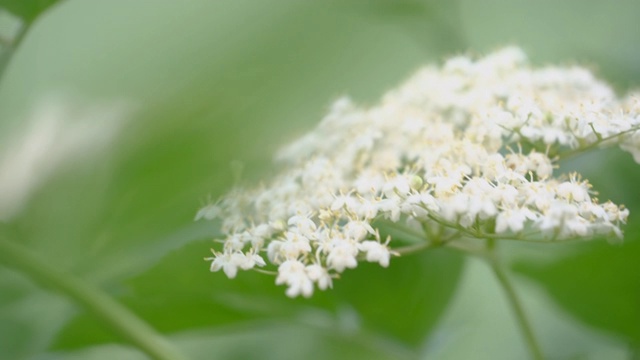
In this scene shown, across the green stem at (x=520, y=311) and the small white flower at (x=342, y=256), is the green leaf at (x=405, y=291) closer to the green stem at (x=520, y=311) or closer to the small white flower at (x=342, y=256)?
the green stem at (x=520, y=311)

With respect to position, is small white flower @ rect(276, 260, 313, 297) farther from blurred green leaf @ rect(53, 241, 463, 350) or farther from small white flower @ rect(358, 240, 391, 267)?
blurred green leaf @ rect(53, 241, 463, 350)

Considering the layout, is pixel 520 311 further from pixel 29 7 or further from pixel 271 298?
pixel 29 7

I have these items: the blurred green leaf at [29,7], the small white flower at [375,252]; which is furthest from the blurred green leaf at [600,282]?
the blurred green leaf at [29,7]

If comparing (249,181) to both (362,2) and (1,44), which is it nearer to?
(1,44)

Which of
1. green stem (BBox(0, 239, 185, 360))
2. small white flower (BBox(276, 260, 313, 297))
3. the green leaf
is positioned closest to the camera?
small white flower (BBox(276, 260, 313, 297))

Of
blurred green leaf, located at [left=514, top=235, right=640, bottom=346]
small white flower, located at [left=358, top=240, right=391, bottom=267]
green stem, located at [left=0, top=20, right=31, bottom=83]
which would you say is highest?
green stem, located at [left=0, top=20, right=31, bottom=83]

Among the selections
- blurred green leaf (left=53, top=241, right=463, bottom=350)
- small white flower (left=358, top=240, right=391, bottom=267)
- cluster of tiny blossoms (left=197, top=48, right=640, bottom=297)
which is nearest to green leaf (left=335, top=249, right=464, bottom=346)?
blurred green leaf (left=53, top=241, right=463, bottom=350)
